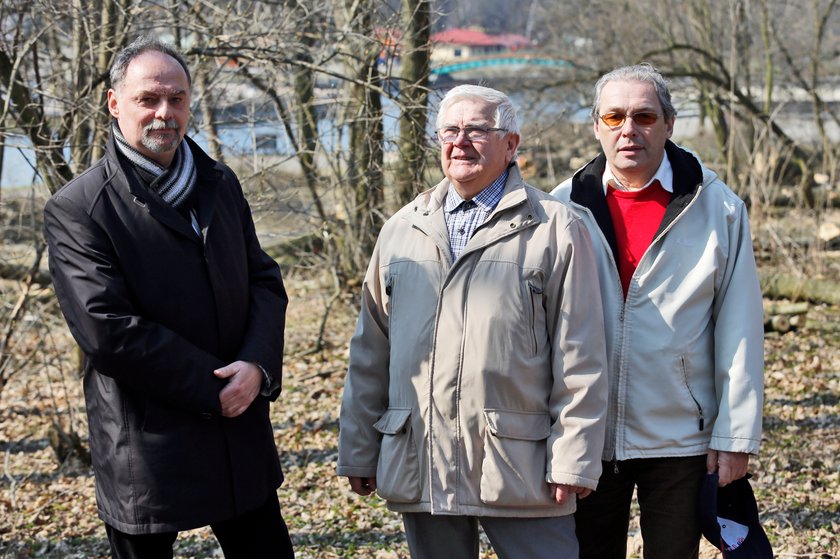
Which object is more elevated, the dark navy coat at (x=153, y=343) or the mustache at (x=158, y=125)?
the mustache at (x=158, y=125)

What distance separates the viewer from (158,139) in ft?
9.95

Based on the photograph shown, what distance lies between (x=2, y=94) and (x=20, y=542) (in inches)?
114

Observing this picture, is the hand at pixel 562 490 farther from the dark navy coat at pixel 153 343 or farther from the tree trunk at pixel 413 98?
the tree trunk at pixel 413 98

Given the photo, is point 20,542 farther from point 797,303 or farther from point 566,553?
point 797,303

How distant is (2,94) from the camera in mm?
6191

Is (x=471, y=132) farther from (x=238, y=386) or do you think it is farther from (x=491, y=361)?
(x=238, y=386)

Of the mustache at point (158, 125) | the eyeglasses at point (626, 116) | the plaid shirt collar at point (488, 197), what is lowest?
the plaid shirt collar at point (488, 197)

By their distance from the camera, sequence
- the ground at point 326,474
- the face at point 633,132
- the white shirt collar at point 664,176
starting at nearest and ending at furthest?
the face at point 633,132 < the white shirt collar at point 664,176 < the ground at point 326,474

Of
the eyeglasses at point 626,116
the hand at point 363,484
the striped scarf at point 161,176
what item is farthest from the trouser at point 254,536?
the eyeglasses at point 626,116

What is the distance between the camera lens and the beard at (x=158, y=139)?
302 cm

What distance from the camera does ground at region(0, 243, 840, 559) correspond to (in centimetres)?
480

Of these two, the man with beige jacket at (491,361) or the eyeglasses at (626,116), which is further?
the eyeglasses at (626,116)

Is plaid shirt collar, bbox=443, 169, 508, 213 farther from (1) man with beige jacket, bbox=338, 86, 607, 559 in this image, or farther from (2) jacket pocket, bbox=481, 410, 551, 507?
(2) jacket pocket, bbox=481, 410, 551, 507

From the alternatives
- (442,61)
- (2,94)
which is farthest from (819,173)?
(2,94)
